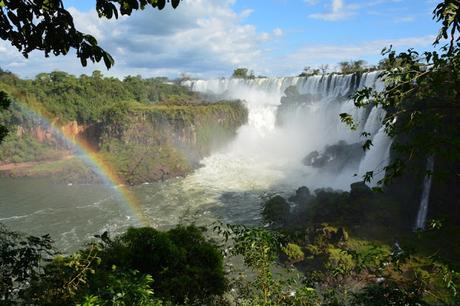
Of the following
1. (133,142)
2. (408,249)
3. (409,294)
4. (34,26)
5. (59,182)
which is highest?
(34,26)

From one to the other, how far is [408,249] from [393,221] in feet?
50.3

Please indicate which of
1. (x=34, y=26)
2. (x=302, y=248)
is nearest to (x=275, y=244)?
(x=34, y=26)

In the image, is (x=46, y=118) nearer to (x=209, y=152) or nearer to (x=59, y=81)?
(x=59, y=81)

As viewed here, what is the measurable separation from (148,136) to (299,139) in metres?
17.5

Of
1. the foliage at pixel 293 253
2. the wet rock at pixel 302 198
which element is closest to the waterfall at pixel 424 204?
the foliage at pixel 293 253

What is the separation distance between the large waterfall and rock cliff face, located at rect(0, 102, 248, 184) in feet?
7.25

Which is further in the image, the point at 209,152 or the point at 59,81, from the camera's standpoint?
the point at 59,81

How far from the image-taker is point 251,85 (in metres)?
58.1

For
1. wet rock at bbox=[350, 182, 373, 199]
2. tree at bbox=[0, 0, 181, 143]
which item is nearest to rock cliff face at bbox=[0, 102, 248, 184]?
wet rock at bbox=[350, 182, 373, 199]

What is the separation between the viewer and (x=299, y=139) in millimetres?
46688

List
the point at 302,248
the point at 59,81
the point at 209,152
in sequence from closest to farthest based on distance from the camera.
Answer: the point at 302,248 → the point at 209,152 → the point at 59,81

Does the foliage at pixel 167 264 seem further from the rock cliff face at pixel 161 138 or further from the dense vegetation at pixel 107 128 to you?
the rock cliff face at pixel 161 138

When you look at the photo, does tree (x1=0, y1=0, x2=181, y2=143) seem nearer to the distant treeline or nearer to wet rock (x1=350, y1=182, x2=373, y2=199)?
wet rock (x1=350, y1=182, x2=373, y2=199)


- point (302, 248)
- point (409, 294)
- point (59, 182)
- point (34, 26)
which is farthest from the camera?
point (59, 182)
